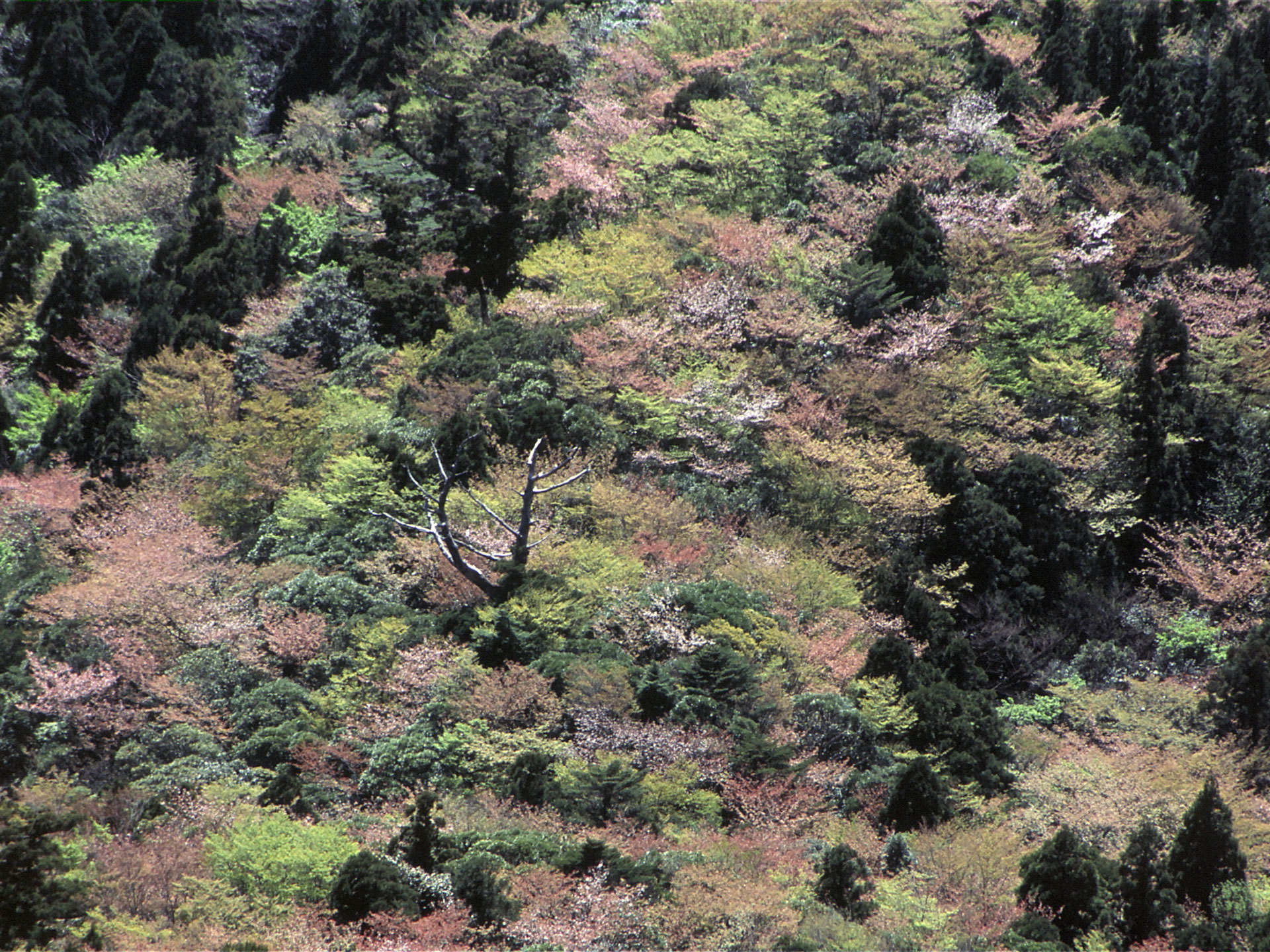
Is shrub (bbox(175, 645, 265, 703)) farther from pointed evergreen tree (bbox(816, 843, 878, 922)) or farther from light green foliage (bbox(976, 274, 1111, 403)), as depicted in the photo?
light green foliage (bbox(976, 274, 1111, 403))

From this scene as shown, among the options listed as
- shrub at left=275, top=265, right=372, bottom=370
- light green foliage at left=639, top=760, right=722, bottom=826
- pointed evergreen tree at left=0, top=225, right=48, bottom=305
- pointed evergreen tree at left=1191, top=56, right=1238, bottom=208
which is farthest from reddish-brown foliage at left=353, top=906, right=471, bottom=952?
Answer: pointed evergreen tree at left=1191, top=56, right=1238, bottom=208

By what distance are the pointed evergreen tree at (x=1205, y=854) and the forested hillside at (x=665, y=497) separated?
0.25 feet

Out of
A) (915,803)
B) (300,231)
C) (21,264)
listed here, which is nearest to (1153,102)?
(300,231)

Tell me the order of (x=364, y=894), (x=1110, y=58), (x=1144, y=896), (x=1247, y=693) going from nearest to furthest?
(x=364, y=894) → (x=1144, y=896) → (x=1247, y=693) → (x=1110, y=58)

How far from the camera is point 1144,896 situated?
65.3 feet

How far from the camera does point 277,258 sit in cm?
4216

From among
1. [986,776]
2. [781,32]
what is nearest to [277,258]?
[781,32]

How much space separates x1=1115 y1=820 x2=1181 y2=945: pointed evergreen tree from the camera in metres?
19.8

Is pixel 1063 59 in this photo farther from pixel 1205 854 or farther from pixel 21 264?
pixel 21 264

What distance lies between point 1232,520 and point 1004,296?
8.14 metres

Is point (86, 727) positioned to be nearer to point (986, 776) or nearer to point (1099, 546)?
point (986, 776)

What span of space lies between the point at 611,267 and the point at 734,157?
7.53 meters

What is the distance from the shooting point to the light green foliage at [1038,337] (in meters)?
33.8

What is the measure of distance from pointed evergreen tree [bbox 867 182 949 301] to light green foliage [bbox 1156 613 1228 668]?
11115 millimetres
